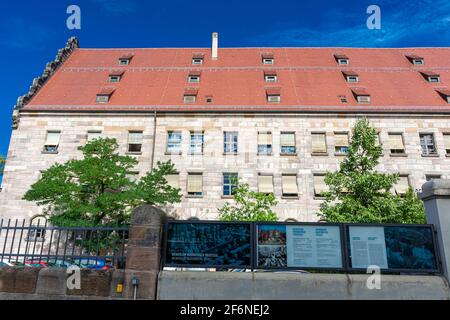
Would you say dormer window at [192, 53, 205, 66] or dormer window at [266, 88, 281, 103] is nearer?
A: dormer window at [266, 88, 281, 103]

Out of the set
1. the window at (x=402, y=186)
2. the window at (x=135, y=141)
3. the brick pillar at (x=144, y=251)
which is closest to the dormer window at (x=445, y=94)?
the window at (x=402, y=186)

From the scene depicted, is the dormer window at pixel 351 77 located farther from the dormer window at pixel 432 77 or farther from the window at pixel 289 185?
the window at pixel 289 185

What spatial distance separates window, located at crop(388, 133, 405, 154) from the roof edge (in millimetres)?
28845

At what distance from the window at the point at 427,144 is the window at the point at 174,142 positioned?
1835 centimetres

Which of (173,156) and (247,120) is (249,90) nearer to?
(247,120)

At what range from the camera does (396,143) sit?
25422mm

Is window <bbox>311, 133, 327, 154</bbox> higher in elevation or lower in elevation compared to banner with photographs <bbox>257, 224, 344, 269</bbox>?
higher

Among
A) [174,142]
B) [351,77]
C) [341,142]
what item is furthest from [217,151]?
[351,77]

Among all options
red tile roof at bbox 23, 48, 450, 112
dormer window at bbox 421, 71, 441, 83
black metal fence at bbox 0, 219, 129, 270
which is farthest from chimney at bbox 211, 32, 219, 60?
black metal fence at bbox 0, 219, 129, 270

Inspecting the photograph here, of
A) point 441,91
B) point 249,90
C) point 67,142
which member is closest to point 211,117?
point 249,90

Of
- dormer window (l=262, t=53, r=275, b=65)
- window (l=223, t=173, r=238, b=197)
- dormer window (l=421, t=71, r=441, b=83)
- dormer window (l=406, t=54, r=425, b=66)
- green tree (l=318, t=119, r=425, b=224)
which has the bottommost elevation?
green tree (l=318, t=119, r=425, b=224)

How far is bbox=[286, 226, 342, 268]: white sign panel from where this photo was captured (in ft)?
23.9

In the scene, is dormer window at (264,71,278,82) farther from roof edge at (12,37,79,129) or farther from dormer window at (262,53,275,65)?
roof edge at (12,37,79,129)

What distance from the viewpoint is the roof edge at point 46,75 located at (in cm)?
2671
